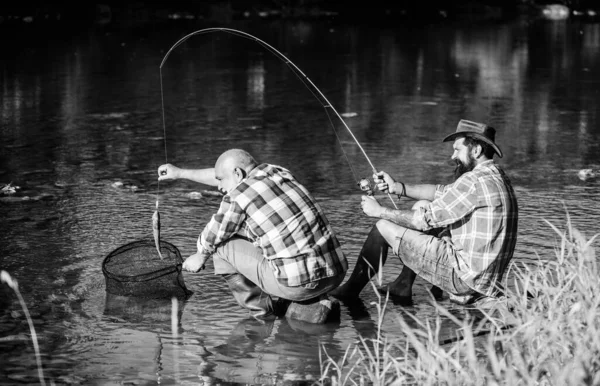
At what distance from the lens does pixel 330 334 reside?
616 cm

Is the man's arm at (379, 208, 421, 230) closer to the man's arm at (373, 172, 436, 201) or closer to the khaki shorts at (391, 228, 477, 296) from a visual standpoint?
the khaki shorts at (391, 228, 477, 296)

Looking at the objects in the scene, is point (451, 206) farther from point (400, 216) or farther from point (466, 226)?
point (400, 216)

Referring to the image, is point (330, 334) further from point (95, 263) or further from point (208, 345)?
point (95, 263)

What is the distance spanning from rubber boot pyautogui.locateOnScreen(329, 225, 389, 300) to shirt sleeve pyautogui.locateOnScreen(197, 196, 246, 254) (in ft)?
3.28

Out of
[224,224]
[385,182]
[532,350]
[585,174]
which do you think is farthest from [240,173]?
[585,174]

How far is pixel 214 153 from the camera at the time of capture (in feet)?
37.9

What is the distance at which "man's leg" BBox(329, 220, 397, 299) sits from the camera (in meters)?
6.75

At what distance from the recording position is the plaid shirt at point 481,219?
607cm

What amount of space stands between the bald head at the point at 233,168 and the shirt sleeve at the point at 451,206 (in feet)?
3.39

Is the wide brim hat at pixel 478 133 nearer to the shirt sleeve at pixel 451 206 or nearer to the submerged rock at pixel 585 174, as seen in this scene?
the shirt sleeve at pixel 451 206

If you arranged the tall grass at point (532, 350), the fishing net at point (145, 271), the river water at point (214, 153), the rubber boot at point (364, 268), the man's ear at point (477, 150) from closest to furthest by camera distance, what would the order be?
the tall grass at point (532, 350)
the river water at point (214, 153)
the man's ear at point (477, 150)
the fishing net at point (145, 271)
the rubber boot at point (364, 268)

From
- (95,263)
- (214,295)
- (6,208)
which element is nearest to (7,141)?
(6,208)

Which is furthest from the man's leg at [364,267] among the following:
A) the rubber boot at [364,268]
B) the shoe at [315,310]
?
the shoe at [315,310]

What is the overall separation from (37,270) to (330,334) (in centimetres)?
230
